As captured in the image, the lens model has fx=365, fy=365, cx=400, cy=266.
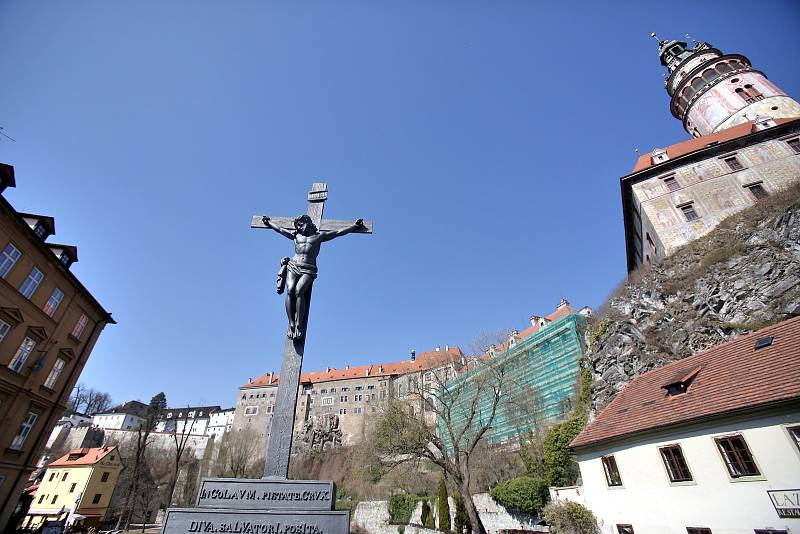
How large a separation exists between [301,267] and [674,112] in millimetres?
54956

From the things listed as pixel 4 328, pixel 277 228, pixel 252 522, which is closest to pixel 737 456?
pixel 252 522

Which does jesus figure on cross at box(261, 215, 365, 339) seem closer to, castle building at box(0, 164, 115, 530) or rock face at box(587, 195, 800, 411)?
rock face at box(587, 195, 800, 411)

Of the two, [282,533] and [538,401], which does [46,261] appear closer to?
[282,533]

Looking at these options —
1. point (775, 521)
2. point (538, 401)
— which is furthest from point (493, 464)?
point (775, 521)

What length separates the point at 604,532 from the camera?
15.1 metres

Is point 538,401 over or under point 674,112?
under

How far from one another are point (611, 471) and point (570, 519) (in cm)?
299

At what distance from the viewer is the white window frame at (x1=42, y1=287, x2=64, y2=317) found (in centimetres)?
2103

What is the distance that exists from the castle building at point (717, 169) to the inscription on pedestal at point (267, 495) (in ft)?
98.9

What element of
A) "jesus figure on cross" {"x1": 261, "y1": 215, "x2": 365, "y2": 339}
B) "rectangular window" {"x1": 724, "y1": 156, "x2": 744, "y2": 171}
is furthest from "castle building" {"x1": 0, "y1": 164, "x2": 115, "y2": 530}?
"rectangular window" {"x1": 724, "y1": 156, "x2": 744, "y2": 171}

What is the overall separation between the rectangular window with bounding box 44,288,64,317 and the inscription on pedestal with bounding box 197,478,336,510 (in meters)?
24.3

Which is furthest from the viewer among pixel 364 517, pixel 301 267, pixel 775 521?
pixel 364 517

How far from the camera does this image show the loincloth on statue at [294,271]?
5.96m

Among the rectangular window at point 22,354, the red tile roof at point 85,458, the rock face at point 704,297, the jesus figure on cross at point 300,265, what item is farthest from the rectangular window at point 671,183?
the red tile roof at point 85,458
